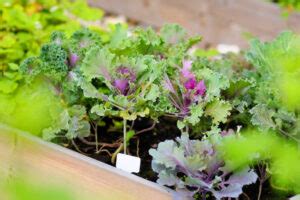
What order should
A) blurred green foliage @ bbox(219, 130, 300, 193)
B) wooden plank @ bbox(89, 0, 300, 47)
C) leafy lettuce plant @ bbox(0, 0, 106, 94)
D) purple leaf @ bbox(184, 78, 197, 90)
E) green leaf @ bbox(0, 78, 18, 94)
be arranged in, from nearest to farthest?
1. blurred green foliage @ bbox(219, 130, 300, 193)
2. purple leaf @ bbox(184, 78, 197, 90)
3. green leaf @ bbox(0, 78, 18, 94)
4. leafy lettuce plant @ bbox(0, 0, 106, 94)
5. wooden plank @ bbox(89, 0, 300, 47)

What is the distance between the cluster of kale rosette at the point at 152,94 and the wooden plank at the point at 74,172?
0.05 meters

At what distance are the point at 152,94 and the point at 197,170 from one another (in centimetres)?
25

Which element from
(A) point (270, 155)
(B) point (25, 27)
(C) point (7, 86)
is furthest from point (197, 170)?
(B) point (25, 27)

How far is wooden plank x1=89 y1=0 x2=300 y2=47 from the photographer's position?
364 centimetres

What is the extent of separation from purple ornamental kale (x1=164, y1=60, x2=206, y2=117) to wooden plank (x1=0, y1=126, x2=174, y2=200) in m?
0.27

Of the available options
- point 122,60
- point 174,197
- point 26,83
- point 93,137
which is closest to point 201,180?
point 174,197

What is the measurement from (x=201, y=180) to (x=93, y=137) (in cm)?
56

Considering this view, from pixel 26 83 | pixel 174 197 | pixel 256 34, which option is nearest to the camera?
pixel 174 197

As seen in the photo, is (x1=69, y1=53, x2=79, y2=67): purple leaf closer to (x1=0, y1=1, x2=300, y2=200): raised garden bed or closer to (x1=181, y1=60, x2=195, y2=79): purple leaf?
(x1=0, y1=1, x2=300, y2=200): raised garden bed

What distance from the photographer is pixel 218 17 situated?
12.7 ft

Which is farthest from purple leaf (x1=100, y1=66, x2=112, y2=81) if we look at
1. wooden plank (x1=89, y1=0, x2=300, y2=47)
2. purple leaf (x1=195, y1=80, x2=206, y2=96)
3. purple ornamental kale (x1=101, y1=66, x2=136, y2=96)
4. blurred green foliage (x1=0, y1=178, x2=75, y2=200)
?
wooden plank (x1=89, y1=0, x2=300, y2=47)

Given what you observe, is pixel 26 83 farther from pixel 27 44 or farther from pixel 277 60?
pixel 277 60

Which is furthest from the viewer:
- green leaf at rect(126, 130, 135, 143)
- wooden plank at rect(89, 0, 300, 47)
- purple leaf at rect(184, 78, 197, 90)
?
wooden plank at rect(89, 0, 300, 47)

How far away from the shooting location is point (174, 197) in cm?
155
